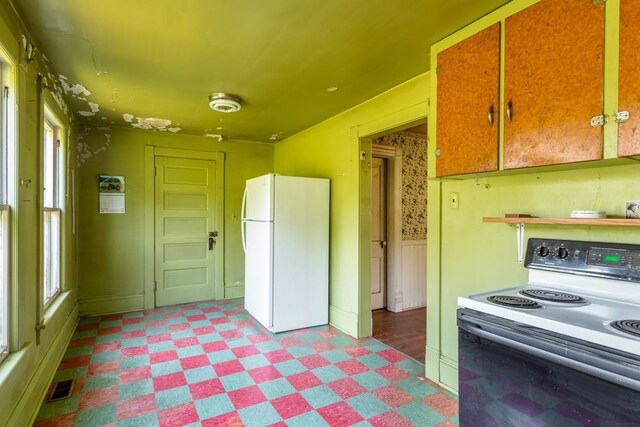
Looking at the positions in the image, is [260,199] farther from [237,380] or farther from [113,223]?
[113,223]

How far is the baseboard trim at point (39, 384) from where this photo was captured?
1898 millimetres

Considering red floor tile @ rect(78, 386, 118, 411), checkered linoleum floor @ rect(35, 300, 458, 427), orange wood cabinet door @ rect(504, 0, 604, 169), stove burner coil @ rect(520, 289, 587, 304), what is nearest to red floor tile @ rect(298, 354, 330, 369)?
checkered linoleum floor @ rect(35, 300, 458, 427)

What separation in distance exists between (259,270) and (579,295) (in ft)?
9.61

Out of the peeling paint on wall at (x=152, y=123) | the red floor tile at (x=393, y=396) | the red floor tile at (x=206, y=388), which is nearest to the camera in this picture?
the red floor tile at (x=393, y=396)

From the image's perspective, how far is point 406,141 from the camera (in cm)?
457

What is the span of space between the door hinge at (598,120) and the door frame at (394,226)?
2.94m

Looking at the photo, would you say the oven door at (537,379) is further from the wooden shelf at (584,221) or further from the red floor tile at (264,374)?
the red floor tile at (264,374)

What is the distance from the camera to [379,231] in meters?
4.54

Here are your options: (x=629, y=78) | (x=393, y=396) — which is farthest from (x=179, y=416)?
(x=629, y=78)

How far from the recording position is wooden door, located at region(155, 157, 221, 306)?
15.2 ft

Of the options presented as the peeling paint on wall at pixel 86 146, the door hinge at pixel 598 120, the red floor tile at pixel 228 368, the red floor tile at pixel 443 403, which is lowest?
the red floor tile at pixel 228 368

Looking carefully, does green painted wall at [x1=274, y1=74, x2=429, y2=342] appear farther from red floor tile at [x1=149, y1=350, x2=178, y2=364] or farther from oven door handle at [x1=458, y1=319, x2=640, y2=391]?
oven door handle at [x1=458, y1=319, x2=640, y2=391]

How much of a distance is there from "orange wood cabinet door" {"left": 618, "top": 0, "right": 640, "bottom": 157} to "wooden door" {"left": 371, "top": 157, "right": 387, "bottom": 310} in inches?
122

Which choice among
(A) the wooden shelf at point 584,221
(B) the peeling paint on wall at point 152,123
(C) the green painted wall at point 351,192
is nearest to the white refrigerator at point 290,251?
(C) the green painted wall at point 351,192
